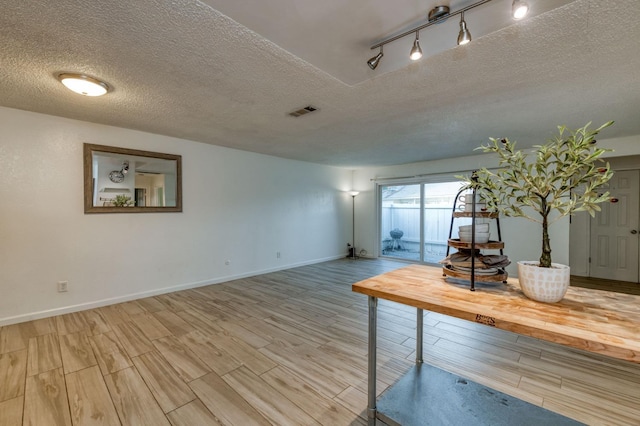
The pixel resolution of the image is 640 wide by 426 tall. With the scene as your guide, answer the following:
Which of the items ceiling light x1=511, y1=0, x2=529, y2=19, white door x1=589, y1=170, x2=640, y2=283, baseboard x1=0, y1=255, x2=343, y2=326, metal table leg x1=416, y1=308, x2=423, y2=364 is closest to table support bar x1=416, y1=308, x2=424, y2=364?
metal table leg x1=416, y1=308, x2=423, y2=364

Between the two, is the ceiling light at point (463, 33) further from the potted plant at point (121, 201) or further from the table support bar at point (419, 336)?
the potted plant at point (121, 201)

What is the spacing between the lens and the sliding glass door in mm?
5801

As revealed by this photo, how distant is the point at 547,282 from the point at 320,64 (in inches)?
75.8

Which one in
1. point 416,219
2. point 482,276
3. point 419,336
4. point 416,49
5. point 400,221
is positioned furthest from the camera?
point 400,221

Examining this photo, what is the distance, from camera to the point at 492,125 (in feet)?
11.3

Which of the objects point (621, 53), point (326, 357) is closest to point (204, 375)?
point (326, 357)

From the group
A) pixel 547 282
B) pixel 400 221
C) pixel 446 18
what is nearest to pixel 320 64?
pixel 446 18

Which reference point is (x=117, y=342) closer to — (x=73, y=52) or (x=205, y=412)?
Answer: (x=205, y=412)

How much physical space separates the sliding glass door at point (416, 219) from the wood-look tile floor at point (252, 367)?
121 inches

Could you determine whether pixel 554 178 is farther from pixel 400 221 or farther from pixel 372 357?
pixel 400 221

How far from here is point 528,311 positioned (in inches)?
44.6

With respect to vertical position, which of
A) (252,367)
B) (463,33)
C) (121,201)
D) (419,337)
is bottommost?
(252,367)

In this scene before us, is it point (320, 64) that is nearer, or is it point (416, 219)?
point (320, 64)

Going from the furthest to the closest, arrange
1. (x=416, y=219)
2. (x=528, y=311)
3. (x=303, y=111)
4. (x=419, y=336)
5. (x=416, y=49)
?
1. (x=416, y=219)
2. (x=303, y=111)
3. (x=419, y=336)
4. (x=416, y=49)
5. (x=528, y=311)
